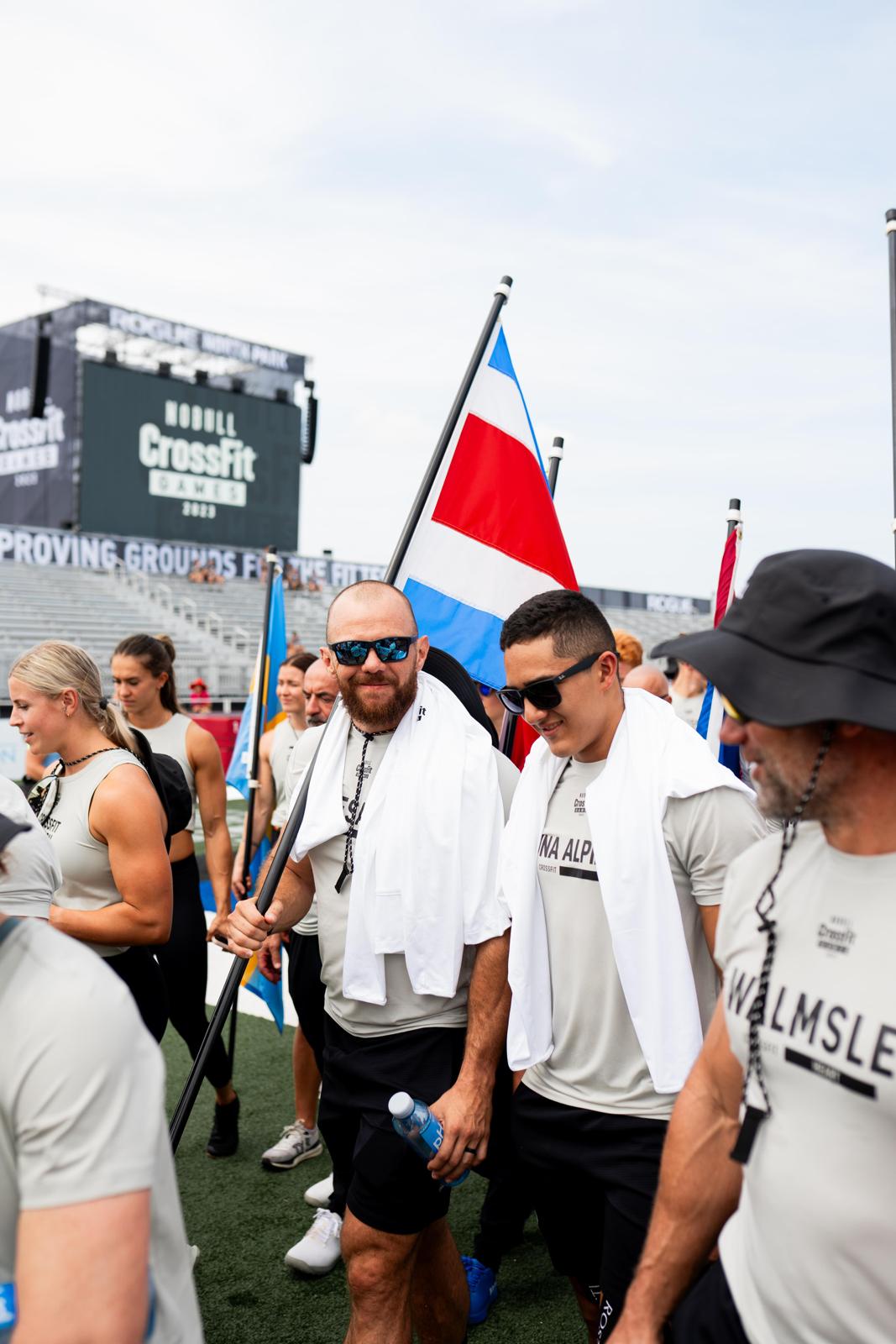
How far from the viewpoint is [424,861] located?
268cm

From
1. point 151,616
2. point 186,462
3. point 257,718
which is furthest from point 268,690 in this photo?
point 186,462

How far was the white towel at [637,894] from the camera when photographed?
7.64ft

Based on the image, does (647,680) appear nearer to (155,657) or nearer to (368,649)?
(155,657)

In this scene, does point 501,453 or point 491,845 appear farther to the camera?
point 501,453

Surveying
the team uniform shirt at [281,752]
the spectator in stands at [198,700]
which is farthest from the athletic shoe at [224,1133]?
the spectator in stands at [198,700]

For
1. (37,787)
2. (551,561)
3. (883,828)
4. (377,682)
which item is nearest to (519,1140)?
(377,682)

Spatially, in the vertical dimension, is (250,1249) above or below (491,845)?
below

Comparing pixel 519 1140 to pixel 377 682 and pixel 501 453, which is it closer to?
pixel 377 682

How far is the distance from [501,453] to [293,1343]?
280 cm

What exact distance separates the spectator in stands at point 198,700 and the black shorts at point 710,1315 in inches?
681

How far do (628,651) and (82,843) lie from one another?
3.09 metres

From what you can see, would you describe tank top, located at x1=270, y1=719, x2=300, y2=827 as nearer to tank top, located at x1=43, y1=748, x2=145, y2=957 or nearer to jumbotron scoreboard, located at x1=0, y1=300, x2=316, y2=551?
tank top, located at x1=43, y1=748, x2=145, y2=957

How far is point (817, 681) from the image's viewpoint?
54.5 inches

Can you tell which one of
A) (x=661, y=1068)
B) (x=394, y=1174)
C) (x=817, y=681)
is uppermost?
(x=817, y=681)
